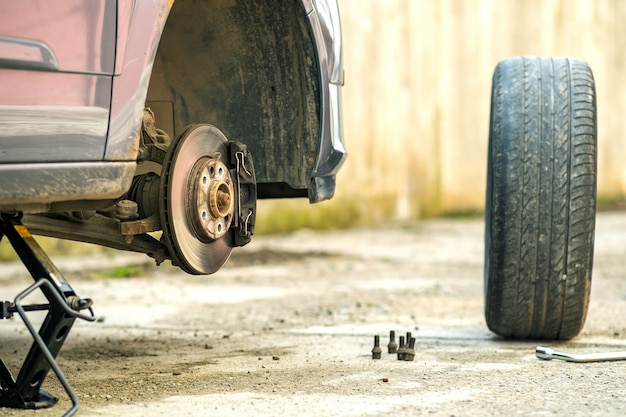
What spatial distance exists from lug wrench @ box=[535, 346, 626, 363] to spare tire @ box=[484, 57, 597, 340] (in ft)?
0.90

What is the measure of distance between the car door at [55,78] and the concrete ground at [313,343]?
2.36 feet

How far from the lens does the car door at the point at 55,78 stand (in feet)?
7.79

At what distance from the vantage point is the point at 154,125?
311cm

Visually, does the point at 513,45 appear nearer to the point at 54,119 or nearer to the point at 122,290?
the point at 122,290

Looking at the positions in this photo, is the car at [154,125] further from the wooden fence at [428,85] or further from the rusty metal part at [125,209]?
the wooden fence at [428,85]

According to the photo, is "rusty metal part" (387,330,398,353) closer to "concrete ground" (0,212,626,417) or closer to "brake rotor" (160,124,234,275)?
"concrete ground" (0,212,626,417)

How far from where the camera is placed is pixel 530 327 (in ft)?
12.3

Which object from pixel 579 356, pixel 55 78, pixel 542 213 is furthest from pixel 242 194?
pixel 579 356

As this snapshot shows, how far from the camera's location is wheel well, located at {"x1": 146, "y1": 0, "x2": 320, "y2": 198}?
3414 millimetres

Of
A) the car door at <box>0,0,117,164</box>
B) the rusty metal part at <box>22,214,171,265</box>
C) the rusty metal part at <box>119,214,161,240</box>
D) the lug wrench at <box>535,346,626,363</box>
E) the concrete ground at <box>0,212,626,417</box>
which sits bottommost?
the concrete ground at <box>0,212,626,417</box>

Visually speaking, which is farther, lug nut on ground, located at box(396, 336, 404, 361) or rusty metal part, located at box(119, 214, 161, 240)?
lug nut on ground, located at box(396, 336, 404, 361)

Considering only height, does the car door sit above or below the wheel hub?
above

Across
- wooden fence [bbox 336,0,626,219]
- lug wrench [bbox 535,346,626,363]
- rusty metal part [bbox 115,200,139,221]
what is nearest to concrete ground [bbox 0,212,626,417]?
lug wrench [bbox 535,346,626,363]

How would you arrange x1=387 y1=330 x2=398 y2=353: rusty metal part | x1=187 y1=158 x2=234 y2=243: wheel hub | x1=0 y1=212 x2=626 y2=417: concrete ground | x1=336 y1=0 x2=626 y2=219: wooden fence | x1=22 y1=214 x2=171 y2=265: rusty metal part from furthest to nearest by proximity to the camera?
x1=336 y1=0 x2=626 y2=219: wooden fence < x1=387 y1=330 x2=398 y2=353: rusty metal part < x1=22 y1=214 x2=171 y2=265: rusty metal part < x1=187 y1=158 x2=234 y2=243: wheel hub < x1=0 y1=212 x2=626 y2=417: concrete ground
